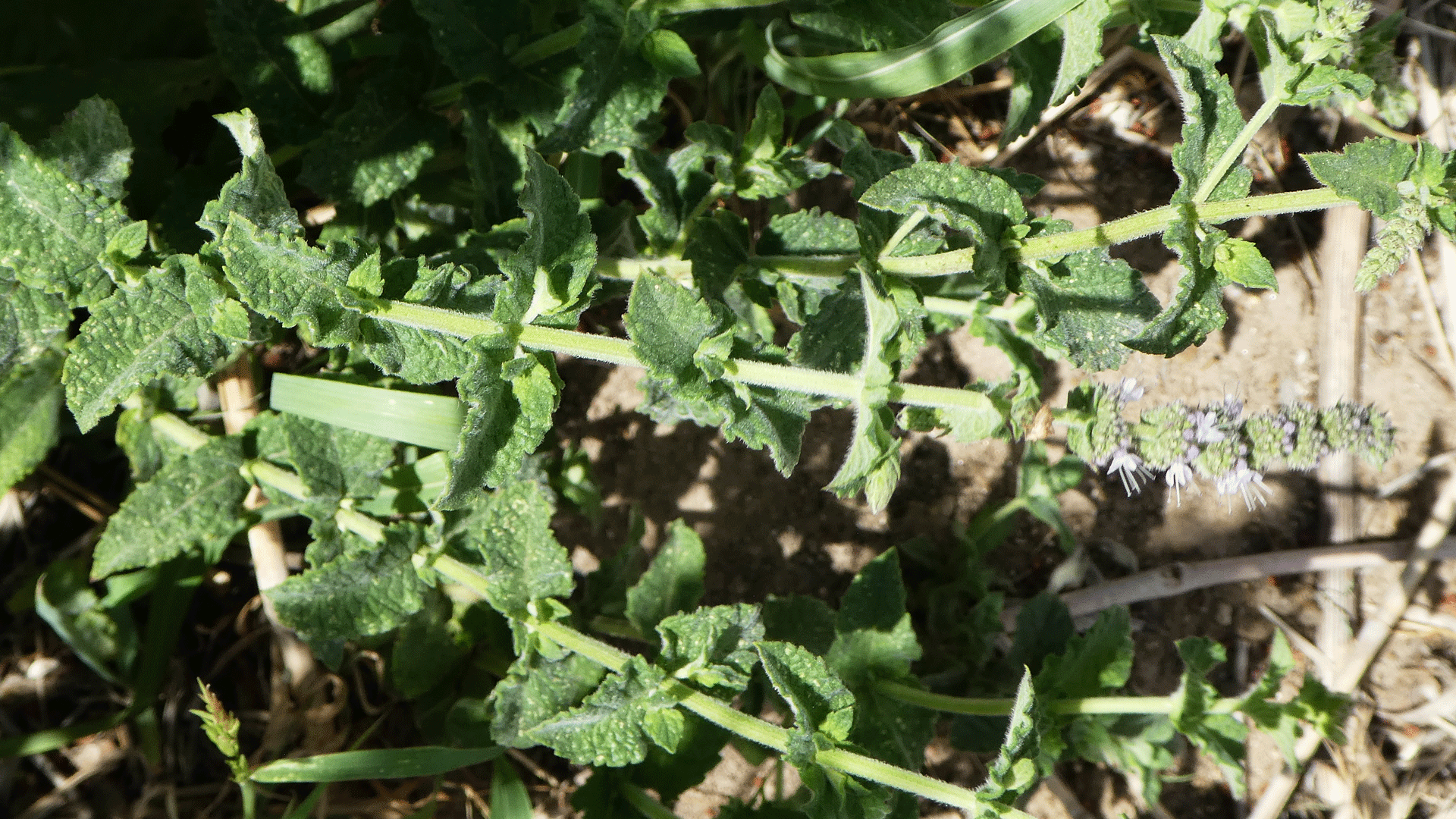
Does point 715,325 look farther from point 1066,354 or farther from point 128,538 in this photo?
point 128,538

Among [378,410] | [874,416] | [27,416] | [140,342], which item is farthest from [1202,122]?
[27,416]

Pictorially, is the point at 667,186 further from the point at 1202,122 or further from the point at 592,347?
the point at 1202,122

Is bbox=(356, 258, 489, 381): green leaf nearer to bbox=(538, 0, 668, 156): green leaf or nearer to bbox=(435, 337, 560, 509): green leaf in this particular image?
bbox=(435, 337, 560, 509): green leaf

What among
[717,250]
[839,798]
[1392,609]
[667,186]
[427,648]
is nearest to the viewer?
[839,798]

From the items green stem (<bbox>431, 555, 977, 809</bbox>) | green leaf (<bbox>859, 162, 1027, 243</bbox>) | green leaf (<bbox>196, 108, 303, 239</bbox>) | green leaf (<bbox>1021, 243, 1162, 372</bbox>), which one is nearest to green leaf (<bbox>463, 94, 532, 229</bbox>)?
green leaf (<bbox>196, 108, 303, 239</bbox>)

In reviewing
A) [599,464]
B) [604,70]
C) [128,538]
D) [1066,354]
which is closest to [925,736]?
[1066,354]

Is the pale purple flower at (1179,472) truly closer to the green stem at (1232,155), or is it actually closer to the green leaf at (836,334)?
the green stem at (1232,155)
